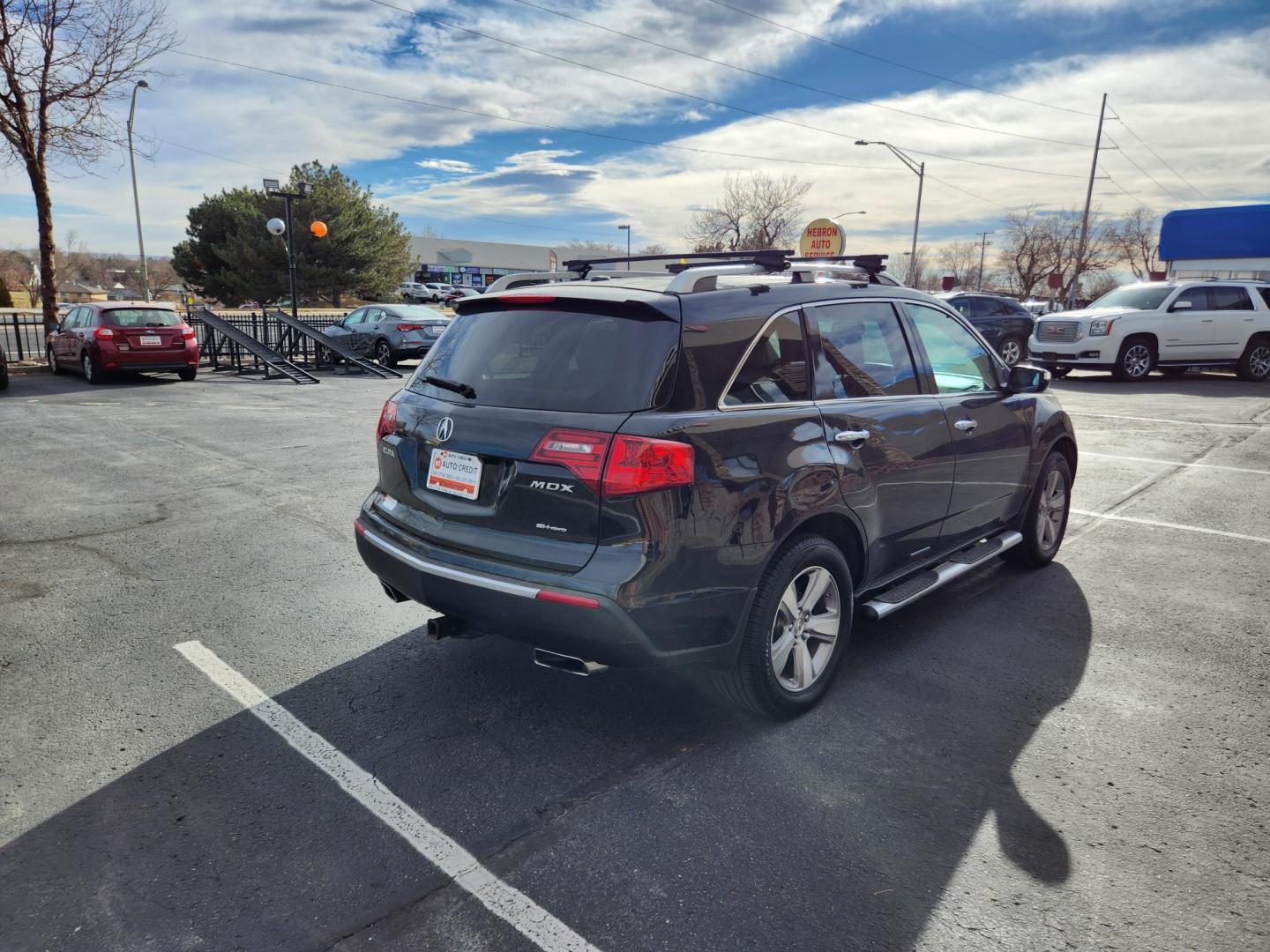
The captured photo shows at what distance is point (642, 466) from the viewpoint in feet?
9.12

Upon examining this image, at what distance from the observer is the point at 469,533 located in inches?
124

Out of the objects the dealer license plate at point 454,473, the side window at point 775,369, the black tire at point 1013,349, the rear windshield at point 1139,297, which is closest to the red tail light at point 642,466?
the side window at point 775,369

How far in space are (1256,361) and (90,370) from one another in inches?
905

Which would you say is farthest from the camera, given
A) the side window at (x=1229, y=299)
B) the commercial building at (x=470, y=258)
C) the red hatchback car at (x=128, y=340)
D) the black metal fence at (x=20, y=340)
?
the commercial building at (x=470, y=258)

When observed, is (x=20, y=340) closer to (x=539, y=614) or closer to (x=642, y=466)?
(x=539, y=614)

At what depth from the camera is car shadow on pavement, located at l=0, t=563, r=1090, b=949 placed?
7.47ft

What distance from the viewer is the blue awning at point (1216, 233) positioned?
26.6 metres

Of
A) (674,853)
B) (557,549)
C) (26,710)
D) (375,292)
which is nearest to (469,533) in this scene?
(557,549)

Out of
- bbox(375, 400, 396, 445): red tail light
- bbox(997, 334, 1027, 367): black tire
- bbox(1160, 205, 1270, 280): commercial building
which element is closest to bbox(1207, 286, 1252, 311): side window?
bbox(997, 334, 1027, 367): black tire

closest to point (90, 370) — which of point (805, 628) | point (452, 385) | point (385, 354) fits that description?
point (385, 354)

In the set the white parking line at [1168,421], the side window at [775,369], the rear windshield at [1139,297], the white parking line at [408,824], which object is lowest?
the white parking line at [408,824]

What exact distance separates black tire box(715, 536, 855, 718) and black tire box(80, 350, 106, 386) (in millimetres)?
15809

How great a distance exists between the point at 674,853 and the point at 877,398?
218cm

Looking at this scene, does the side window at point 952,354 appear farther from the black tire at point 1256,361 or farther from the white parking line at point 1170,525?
the black tire at point 1256,361
